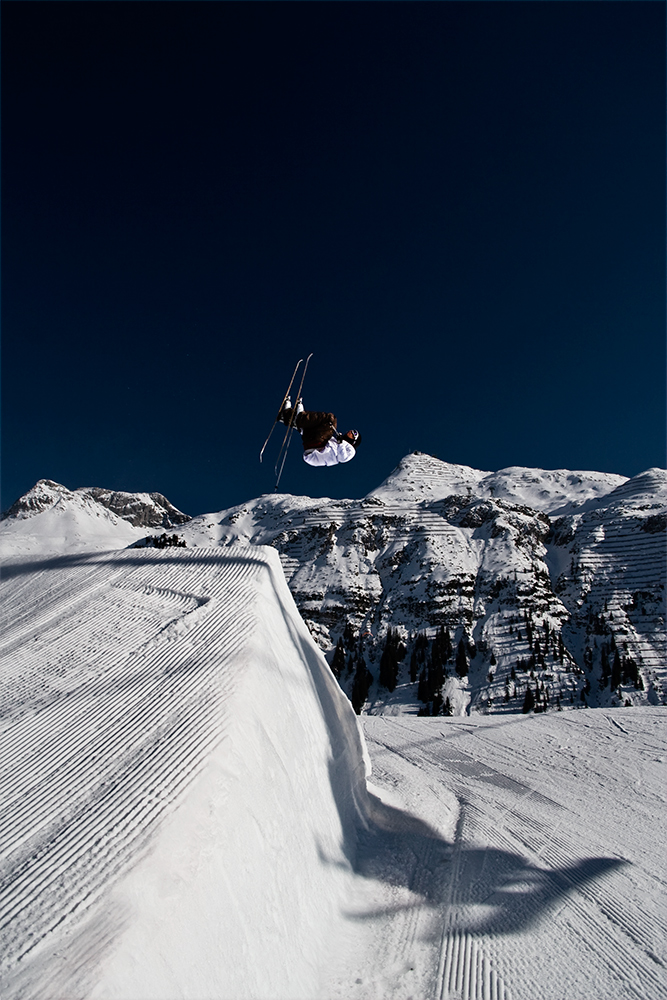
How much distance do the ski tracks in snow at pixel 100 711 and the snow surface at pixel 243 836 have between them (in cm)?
1

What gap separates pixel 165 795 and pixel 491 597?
146044mm

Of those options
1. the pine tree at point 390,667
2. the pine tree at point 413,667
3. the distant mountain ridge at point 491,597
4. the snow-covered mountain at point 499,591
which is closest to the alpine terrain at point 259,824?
the distant mountain ridge at point 491,597

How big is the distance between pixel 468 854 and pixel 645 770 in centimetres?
424

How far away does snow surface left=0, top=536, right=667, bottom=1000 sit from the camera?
6.93 ft

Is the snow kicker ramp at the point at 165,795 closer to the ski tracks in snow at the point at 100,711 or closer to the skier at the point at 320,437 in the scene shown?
the ski tracks in snow at the point at 100,711

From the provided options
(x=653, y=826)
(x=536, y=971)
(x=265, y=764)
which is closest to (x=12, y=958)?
(x=265, y=764)

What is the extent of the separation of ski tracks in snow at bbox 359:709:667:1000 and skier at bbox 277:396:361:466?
5954 millimetres

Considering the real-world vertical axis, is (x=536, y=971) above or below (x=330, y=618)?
above

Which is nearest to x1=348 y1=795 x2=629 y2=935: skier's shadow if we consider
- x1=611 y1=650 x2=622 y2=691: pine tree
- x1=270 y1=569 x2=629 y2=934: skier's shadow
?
x1=270 y1=569 x2=629 y2=934: skier's shadow

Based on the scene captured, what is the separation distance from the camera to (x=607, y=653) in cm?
10806

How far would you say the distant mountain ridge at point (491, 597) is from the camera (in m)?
96.1

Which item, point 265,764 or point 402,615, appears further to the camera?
point 402,615

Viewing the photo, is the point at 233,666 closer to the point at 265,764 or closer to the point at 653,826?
the point at 265,764

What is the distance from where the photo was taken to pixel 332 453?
1041cm
